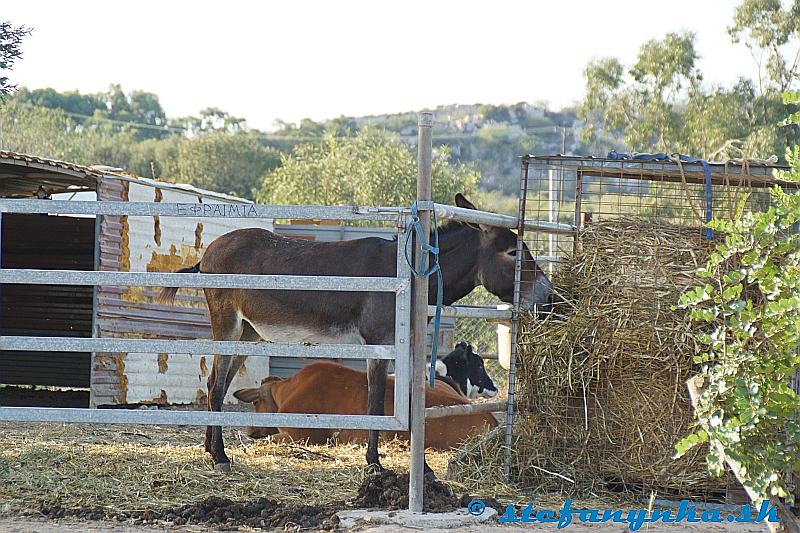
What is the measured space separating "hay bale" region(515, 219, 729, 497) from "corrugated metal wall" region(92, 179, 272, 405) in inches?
229

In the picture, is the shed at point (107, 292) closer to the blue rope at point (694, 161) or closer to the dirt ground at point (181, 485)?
the dirt ground at point (181, 485)

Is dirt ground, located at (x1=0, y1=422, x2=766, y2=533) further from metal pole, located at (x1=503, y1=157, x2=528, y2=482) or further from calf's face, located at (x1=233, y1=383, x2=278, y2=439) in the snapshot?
metal pole, located at (x1=503, y1=157, x2=528, y2=482)

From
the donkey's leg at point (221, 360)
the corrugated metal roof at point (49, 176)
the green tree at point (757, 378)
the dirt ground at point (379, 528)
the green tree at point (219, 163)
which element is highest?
the green tree at point (219, 163)

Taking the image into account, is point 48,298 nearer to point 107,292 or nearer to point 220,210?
point 107,292

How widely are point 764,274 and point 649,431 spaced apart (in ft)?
7.50

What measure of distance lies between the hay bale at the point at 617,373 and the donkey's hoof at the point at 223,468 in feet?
6.52

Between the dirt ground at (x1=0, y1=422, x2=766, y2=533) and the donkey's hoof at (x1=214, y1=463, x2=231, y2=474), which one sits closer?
the dirt ground at (x1=0, y1=422, x2=766, y2=533)

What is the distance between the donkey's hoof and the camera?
6666 millimetres

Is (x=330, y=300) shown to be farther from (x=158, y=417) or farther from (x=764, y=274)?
(x=764, y=274)

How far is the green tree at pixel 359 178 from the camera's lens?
26438 mm

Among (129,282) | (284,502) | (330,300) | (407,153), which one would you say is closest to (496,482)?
(284,502)

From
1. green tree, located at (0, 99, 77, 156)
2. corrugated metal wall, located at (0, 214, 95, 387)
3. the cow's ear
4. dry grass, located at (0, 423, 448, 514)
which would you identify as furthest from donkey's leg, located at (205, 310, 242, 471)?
green tree, located at (0, 99, 77, 156)

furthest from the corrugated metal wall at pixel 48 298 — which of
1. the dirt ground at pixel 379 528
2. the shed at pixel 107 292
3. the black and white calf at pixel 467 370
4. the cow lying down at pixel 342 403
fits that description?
the dirt ground at pixel 379 528

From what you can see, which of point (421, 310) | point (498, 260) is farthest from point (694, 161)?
point (421, 310)
